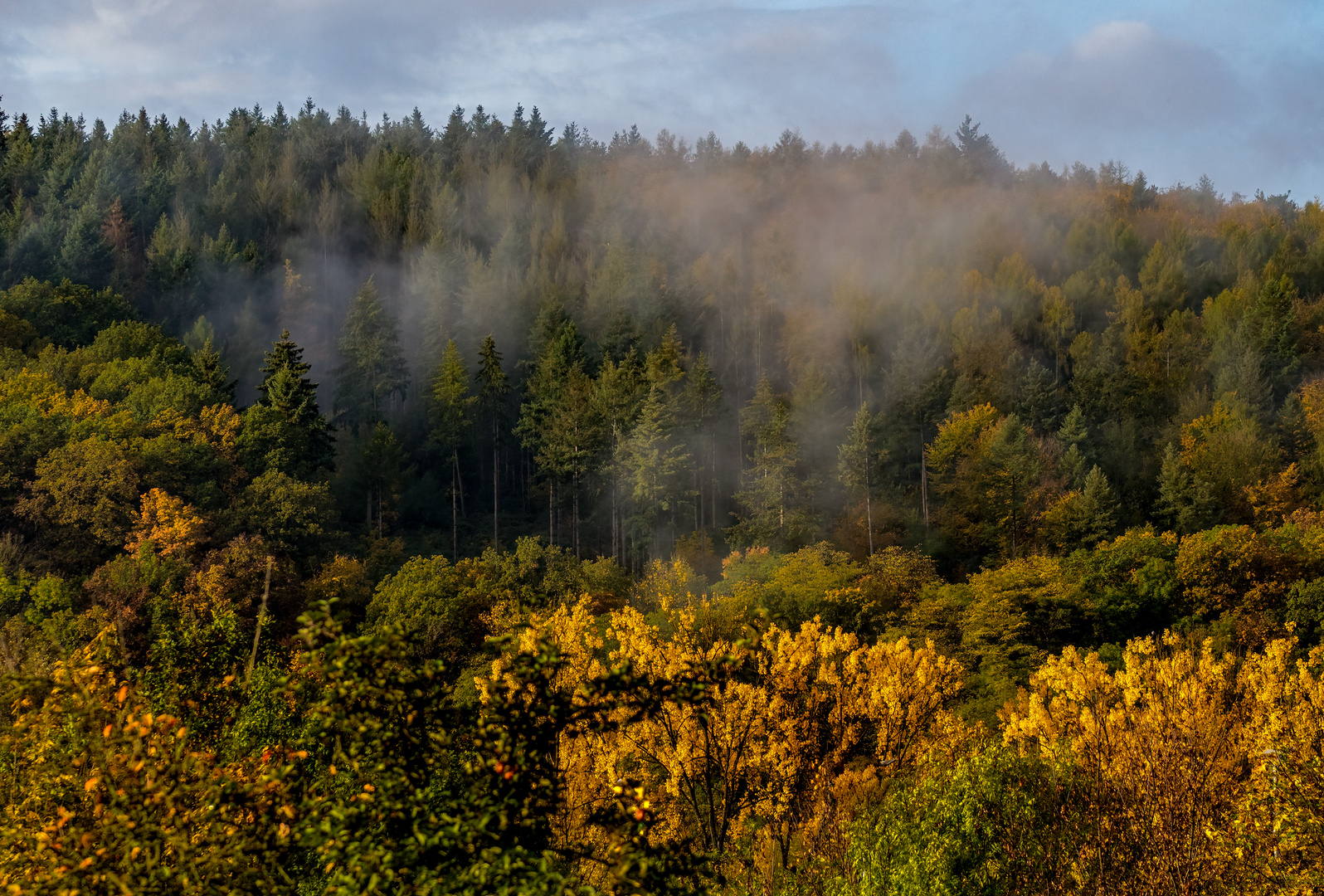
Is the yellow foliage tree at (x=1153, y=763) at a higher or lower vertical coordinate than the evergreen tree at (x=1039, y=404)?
lower

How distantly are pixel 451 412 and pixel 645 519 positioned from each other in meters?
24.4

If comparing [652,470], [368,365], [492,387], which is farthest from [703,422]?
[368,365]

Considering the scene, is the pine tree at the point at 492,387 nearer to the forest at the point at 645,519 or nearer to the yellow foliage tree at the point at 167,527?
the forest at the point at 645,519

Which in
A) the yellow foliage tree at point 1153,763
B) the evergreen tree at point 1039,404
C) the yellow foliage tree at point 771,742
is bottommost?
the yellow foliage tree at point 771,742

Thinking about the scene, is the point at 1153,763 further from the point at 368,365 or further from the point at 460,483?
the point at 368,365

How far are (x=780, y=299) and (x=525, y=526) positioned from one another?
50753 millimetres

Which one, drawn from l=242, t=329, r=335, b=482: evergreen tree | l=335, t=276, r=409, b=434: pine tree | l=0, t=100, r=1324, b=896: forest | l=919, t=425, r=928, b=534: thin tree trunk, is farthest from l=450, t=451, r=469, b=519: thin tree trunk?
l=919, t=425, r=928, b=534: thin tree trunk

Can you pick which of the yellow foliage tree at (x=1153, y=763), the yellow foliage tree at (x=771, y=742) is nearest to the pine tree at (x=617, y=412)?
the yellow foliage tree at (x=771, y=742)

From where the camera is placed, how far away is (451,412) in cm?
8950

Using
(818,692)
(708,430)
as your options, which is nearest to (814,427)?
(708,430)

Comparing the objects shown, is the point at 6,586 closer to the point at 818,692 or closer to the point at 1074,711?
the point at 818,692

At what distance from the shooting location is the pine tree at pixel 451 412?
88375 mm

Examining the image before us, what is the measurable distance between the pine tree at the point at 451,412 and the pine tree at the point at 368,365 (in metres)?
5.11

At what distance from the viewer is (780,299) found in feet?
404
